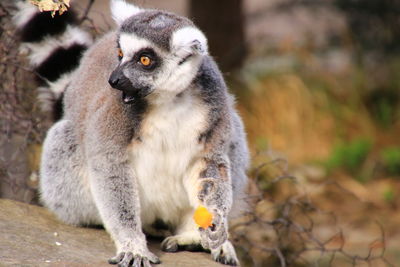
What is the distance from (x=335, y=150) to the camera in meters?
10.1

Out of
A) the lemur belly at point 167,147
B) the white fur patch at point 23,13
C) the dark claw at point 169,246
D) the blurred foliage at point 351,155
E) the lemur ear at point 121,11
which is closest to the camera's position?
the lemur belly at point 167,147

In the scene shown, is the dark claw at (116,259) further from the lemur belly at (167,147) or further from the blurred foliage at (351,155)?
the blurred foliage at (351,155)

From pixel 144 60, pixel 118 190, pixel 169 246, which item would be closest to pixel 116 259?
pixel 118 190

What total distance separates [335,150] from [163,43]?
611 centimetres

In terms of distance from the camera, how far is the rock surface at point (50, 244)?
4.36 meters

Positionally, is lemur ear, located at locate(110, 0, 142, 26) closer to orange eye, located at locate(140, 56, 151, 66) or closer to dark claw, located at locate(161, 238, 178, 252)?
orange eye, located at locate(140, 56, 151, 66)

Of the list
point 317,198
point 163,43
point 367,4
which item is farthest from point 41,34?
point 367,4

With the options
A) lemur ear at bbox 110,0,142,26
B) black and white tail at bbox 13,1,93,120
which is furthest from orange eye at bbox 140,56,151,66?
black and white tail at bbox 13,1,93,120

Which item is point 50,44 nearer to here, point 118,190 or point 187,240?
point 118,190

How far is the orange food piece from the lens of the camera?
443cm

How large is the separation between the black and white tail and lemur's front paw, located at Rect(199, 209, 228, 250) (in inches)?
76.5

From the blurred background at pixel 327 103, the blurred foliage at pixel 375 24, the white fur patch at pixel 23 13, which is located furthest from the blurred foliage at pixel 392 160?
the white fur patch at pixel 23 13

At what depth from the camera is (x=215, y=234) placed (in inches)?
177

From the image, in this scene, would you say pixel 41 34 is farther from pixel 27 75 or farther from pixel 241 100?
pixel 241 100
